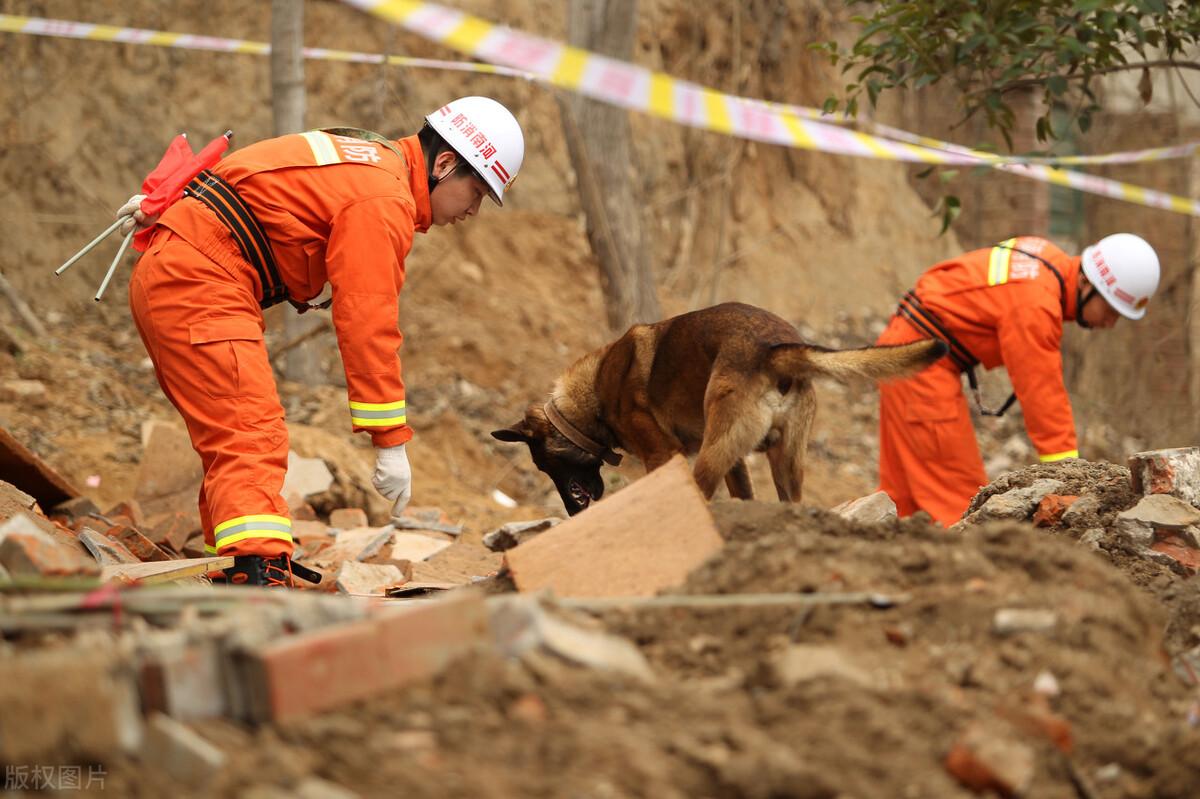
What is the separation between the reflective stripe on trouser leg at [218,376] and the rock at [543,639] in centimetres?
187

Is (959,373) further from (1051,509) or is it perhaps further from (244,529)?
(244,529)

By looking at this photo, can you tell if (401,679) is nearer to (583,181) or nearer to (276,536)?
(276,536)

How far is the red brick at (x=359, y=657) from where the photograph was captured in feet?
7.17

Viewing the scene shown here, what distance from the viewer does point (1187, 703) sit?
2814mm

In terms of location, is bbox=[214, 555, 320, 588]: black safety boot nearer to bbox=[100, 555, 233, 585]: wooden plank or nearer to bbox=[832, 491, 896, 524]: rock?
bbox=[100, 555, 233, 585]: wooden plank

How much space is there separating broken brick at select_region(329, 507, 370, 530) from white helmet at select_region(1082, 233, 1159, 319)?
13.7ft

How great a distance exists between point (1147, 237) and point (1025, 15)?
30.1 feet

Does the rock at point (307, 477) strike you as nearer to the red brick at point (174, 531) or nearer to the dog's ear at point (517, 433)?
the red brick at point (174, 531)

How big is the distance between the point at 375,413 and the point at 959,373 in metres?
3.55

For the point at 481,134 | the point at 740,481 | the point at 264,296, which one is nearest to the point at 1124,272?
the point at 740,481

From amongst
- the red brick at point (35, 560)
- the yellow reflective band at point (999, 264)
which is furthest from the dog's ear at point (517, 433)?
the red brick at point (35, 560)

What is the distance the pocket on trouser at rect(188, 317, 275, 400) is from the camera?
4254 mm

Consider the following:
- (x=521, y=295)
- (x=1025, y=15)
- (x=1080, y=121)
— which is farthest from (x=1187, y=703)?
(x=521, y=295)

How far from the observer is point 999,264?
20.6 feet
